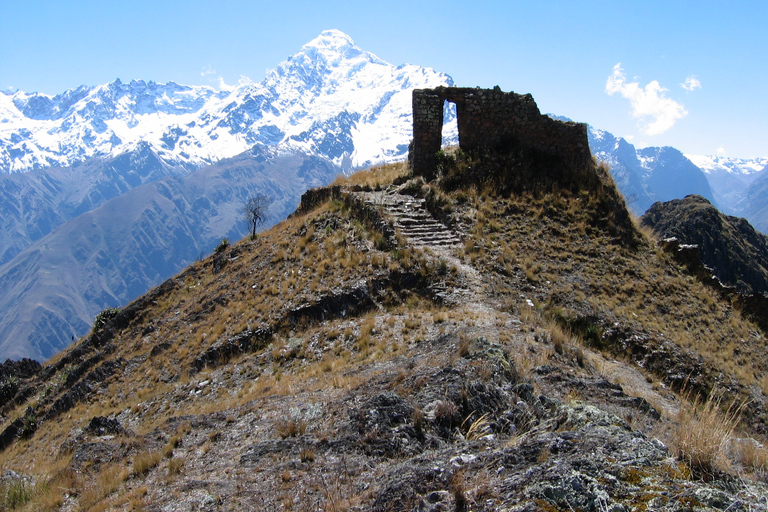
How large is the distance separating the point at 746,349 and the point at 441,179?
490 inches

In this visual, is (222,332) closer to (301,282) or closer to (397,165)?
(301,282)

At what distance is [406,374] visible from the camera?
27.8ft

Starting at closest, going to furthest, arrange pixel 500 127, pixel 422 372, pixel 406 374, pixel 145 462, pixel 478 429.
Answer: pixel 478 429, pixel 145 462, pixel 422 372, pixel 406 374, pixel 500 127

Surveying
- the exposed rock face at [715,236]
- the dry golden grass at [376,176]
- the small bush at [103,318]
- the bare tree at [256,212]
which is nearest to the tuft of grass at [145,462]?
the dry golden grass at [376,176]

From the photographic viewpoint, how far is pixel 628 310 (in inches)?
586

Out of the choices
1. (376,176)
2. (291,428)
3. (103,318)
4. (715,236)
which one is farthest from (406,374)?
(715,236)

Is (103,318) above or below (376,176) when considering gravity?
below

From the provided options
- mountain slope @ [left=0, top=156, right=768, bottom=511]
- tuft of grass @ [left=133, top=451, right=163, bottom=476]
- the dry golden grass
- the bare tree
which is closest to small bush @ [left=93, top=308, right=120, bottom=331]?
mountain slope @ [left=0, top=156, right=768, bottom=511]

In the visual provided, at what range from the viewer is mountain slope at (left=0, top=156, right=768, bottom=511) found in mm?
4832

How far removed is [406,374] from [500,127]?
1606 centimetres

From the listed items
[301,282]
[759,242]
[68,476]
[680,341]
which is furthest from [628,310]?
[759,242]

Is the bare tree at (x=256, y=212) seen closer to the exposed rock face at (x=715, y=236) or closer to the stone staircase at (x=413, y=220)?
the stone staircase at (x=413, y=220)

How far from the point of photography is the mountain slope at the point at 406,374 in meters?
4.83

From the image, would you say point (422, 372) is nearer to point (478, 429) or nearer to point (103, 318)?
point (478, 429)
